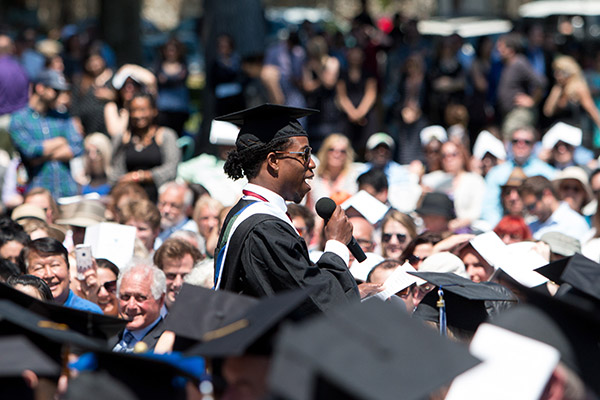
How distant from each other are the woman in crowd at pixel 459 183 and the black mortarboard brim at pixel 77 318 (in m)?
5.57

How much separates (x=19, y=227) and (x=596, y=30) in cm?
1548

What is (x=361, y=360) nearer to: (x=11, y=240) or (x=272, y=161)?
(x=272, y=161)

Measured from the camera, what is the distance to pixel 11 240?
7.72 m

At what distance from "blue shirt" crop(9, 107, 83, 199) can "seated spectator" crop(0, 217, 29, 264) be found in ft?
9.67

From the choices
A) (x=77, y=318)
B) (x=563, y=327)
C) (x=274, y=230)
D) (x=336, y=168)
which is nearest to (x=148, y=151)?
(x=336, y=168)

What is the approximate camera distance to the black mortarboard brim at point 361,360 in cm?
323

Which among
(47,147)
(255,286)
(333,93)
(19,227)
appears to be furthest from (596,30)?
(255,286)

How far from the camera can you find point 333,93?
13992mm

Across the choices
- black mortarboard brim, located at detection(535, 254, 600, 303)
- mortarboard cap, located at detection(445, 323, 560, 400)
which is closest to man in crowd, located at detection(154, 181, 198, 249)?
black mortarboard brim, located at detection(535, 254, 600, 303)

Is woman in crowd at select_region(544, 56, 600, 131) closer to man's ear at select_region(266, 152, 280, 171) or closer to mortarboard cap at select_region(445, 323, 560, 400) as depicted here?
man's ear at select_region(266, 152, 280, 171)

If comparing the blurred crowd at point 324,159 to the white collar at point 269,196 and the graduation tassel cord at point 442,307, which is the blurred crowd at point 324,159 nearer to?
the graduation tassel cord at point 442,307

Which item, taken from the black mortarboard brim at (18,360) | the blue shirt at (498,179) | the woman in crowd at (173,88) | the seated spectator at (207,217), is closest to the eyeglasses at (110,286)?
the seated spectator at (207,217)

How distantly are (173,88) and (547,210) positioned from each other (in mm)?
5945

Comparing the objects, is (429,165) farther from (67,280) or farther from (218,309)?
(218,309)
